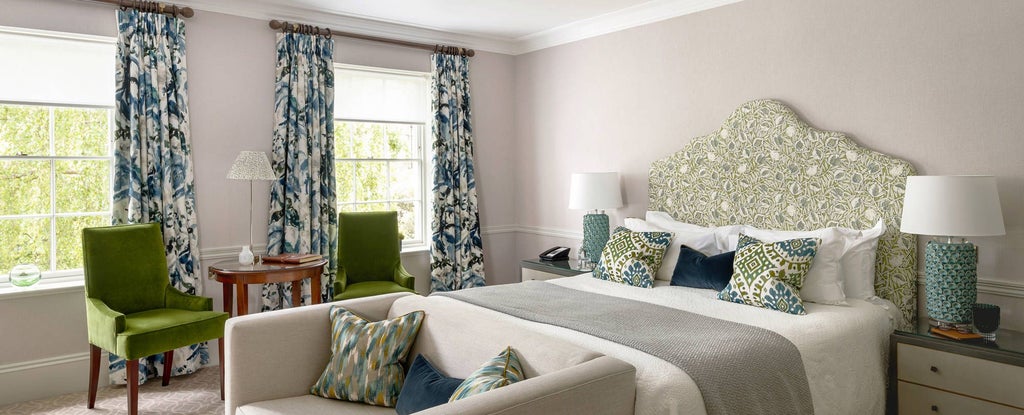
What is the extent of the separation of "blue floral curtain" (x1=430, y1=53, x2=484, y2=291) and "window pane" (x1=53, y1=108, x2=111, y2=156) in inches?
92.5

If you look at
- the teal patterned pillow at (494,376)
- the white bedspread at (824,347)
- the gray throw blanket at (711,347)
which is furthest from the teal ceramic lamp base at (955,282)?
the teal patterned pillow at (494,376)

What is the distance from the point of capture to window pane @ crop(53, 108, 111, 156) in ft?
12.9

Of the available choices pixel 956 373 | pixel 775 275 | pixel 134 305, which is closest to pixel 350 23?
pixel 134 305

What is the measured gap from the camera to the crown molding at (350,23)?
4.36 metres

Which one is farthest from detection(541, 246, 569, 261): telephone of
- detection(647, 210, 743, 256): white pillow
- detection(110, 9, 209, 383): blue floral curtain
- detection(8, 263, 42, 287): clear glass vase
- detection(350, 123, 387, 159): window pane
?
detection(8, 263, 42, 287): clear glass vase

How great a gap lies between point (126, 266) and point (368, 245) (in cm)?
160

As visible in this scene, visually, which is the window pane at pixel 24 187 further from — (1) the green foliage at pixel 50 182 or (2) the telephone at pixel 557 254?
(2) the telephone at pixel 557 254

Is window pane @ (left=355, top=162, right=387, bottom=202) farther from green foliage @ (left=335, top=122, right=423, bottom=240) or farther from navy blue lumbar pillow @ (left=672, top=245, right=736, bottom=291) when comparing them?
navy blue lumbar pillow @ (left=672, top=245, right=736, bottom=291)

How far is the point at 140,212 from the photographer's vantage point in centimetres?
398

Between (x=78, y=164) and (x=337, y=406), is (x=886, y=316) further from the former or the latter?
(x=78, y=164)

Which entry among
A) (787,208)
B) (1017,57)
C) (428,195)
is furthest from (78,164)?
(1017,57)

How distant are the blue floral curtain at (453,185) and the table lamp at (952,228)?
3.39 meters

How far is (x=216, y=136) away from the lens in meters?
4.37

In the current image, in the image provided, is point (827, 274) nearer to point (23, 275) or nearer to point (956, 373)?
point (956, 373)
